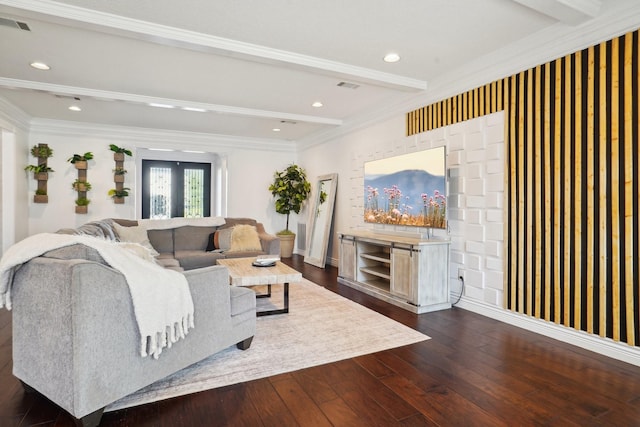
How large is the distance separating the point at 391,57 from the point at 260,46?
129 centimetres

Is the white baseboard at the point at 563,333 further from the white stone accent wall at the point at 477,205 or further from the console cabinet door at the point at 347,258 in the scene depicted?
the console cabinet door at the point at 347,258

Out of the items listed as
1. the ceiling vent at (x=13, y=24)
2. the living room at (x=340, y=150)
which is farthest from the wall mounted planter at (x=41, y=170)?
the ceiling vent at (x=13, y=24)

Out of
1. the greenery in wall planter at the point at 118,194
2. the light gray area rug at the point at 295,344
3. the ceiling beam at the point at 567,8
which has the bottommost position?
the light gray area rug at the point at 295,344

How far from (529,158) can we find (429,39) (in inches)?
55.3

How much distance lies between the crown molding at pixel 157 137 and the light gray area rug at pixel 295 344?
4.59 meters

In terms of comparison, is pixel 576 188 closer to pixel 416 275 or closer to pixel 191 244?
pixel 416 275

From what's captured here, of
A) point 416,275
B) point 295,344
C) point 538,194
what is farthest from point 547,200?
point 295,344

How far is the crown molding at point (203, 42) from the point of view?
2.59m

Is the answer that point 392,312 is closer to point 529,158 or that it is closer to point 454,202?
point 454,202

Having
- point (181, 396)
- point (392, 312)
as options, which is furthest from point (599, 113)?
point (181, 396)

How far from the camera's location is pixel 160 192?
8.10m

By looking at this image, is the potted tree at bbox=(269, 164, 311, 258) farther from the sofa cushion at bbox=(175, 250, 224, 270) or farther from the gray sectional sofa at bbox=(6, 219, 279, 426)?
the gray sectional sofa at bbox=(6, 219, 279, 426)

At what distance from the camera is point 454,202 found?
396cm

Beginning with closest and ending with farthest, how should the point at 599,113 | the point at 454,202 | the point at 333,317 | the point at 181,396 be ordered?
the point at 181,396, the point at 599,113, the point at 333,317, the point at 454,202
